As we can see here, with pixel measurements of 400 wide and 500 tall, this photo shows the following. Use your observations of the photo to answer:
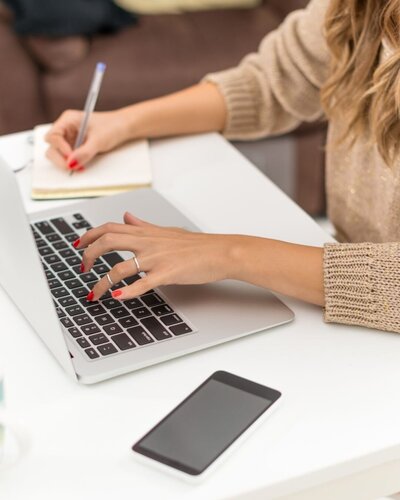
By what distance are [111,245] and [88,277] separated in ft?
0.18

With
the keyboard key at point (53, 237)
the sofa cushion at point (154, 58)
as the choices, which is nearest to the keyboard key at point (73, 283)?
the keyboard key at point (53, 237)

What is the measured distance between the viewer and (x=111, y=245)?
970 millimetres

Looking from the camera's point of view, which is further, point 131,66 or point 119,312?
point 131,66

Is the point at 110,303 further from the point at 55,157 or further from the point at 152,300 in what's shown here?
the point at 55,157

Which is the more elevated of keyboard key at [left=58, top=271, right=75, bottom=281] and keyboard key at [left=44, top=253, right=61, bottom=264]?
keyboard key at [left=44, top=253, right=61, bottom=264]

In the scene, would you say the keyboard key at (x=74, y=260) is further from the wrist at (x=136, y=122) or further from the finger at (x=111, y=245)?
the wrist at (x=136, y=122)

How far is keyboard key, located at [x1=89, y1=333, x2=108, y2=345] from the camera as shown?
88 centimetres

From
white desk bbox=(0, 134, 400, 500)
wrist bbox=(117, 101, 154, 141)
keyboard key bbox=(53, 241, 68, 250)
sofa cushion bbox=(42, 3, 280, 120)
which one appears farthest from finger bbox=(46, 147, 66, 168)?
sofa cushion bbox=(42, 3, 280, 120)

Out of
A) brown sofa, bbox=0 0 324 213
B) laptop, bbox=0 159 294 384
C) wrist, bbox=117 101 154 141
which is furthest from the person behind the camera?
brown sofa, bbox=0 0 324 213

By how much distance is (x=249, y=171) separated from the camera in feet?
4.13

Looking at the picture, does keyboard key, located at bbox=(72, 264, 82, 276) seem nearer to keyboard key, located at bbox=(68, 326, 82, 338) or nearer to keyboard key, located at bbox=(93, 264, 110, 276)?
keyboard key, located at bbox=(93, 264, 110, 276)

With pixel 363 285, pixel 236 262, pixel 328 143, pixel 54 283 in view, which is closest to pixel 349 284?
pixel 363 285

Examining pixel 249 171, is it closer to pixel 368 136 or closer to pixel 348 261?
pixel 368 136

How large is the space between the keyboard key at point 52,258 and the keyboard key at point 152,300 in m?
0.14
